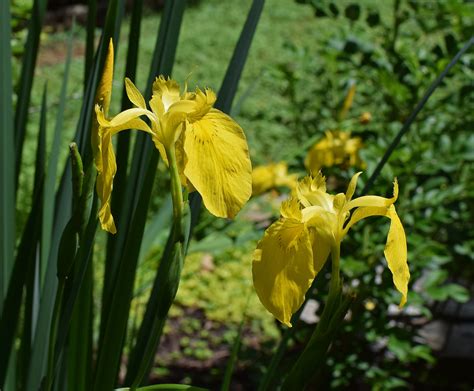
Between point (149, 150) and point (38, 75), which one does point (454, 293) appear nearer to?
point (149, 150)

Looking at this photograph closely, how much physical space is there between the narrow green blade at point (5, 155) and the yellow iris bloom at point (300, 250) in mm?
509

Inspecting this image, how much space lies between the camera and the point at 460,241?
1.96 metres

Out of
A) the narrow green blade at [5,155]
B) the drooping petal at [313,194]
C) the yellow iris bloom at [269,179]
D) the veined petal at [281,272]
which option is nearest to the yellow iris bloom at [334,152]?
the yellow iris bloom at [269,179]

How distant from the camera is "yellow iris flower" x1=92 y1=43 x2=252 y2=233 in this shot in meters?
0.84

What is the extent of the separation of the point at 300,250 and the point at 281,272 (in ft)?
0.10

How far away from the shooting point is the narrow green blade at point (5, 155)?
1214 millimetres

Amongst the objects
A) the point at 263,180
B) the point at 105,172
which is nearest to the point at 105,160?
the point at 105,172

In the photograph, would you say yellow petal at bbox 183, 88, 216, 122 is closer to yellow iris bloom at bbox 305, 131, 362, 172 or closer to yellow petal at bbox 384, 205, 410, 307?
yellow petal at bbox 384, 205, 410, 307

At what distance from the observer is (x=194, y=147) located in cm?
87

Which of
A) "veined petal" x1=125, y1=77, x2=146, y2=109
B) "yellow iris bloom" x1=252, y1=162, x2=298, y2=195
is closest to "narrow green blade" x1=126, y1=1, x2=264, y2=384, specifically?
"veined petal" x1=125, y1=77, x2=146, y2=109

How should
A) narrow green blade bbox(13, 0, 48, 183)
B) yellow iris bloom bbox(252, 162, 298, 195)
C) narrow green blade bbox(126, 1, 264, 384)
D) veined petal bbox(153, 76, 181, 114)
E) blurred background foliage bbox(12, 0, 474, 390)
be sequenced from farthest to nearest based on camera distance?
yellow iris bloom bbox(252, 162, 298, 195), blurred background foliage bbox(12, 0, 474, 390), narrow green blade bbox(13, 0, 48, 183), narrow green blade bbox(126, 1, 264, 384), veined petal bbox(153, 76, 181, 114)

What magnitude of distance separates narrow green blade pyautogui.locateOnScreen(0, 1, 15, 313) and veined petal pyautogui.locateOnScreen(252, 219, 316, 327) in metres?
0.52

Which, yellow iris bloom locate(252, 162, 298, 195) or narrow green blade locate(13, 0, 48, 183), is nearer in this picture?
narrow green blade locate(13, 0, 48, 183)

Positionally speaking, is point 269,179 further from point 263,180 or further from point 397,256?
point 397,256
